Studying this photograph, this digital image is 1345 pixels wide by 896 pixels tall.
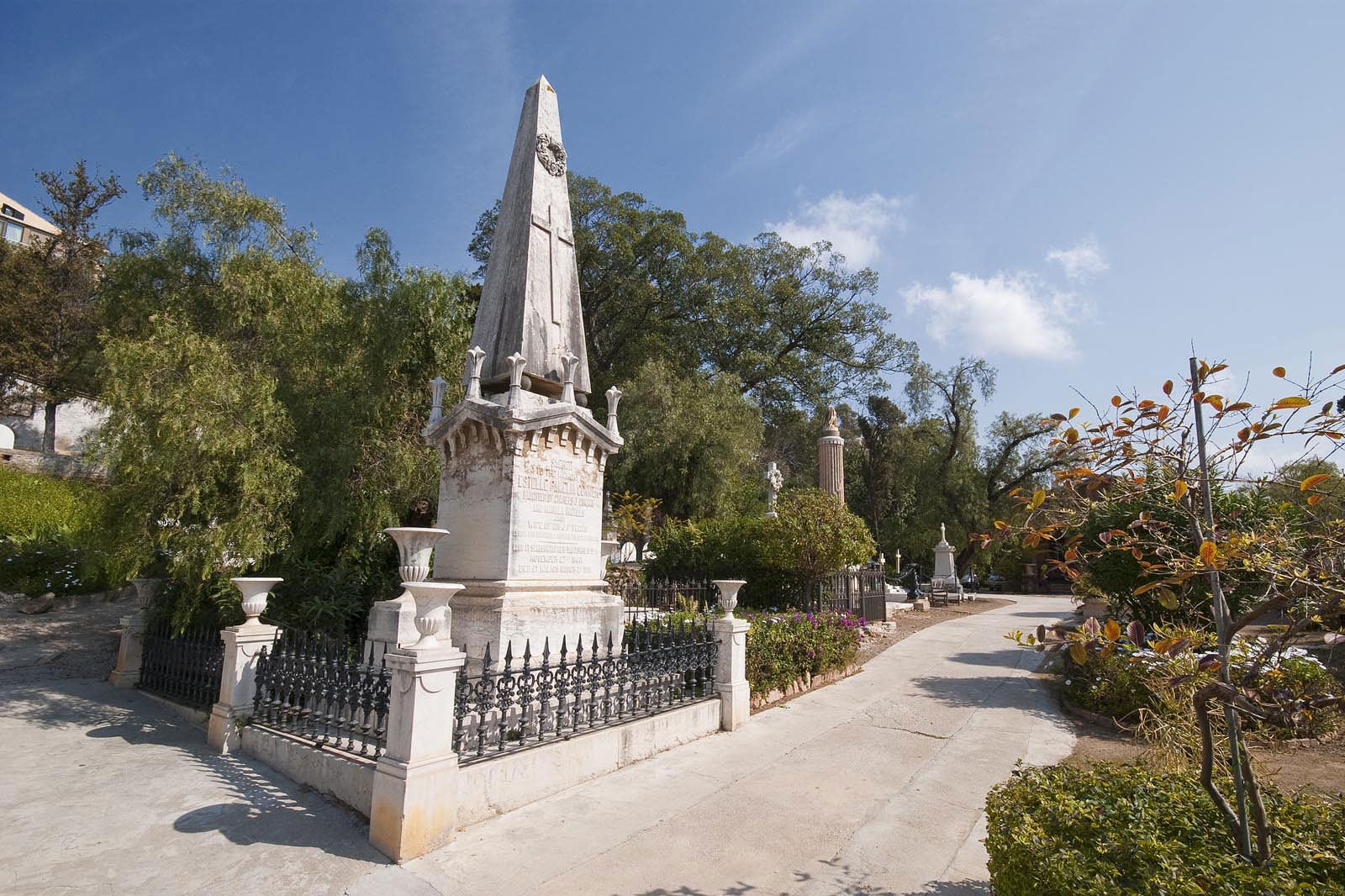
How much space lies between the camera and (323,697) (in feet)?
20.9

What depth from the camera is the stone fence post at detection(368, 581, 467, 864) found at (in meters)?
4.70

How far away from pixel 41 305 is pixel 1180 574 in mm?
36203

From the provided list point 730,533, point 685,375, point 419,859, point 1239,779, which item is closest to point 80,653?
point 419,859

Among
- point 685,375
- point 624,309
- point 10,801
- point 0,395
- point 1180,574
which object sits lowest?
point 10,801

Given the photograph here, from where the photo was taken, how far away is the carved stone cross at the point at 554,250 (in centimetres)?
956

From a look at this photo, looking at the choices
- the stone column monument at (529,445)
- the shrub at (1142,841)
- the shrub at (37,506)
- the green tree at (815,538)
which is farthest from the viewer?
the shrub at (37,506)

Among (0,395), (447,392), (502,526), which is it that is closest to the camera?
(502,526)

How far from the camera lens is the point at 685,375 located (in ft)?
90.6

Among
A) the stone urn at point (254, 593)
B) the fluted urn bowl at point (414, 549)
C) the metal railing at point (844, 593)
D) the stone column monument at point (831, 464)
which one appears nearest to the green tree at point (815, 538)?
the metal railing at point (844, 593)

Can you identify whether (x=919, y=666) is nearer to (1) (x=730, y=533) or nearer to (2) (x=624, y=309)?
(1) (x=730, y=533)

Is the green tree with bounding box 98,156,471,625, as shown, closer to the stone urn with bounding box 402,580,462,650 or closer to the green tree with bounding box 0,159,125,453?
the stone urn with bounding box 402,580,462,650

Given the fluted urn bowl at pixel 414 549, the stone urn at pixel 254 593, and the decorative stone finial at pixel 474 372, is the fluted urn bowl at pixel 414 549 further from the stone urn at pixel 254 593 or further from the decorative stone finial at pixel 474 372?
the decorative stone finial at pixel 474 372

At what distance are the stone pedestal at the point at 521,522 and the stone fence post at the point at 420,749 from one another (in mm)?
2435

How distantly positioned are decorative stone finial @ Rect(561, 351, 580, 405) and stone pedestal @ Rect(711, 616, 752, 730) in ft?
11.3
